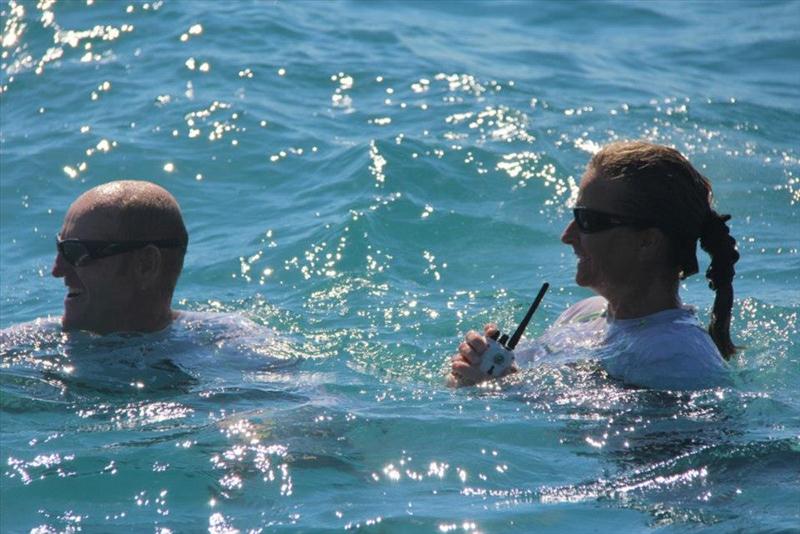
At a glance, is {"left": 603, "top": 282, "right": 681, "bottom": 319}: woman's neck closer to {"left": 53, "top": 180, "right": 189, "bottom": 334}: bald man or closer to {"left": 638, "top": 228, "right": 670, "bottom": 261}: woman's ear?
{"left": 638, "top": 228, "right": 670, "bottom": 261}: woman's ear

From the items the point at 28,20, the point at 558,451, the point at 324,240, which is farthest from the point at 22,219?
the point at 558,451

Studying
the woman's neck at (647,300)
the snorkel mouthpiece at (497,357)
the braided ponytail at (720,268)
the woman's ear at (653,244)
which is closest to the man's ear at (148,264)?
the snorkel mouthpiece at (497,357)

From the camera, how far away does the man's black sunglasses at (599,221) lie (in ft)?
19.0

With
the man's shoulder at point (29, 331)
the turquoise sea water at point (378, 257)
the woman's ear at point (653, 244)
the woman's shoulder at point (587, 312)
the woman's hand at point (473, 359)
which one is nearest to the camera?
the turquoise sea water at point (378, 257)

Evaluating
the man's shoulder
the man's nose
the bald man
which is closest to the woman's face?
the man's nose

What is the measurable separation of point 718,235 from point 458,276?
→ 3.39 metres

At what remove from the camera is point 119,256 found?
650cm

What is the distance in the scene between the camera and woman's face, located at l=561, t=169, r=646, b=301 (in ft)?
19.1

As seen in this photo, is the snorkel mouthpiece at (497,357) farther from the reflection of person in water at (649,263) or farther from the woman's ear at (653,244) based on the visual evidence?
the woman's ear at (653,244)

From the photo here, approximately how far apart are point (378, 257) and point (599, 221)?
136 inches

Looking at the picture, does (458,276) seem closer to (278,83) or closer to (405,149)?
(405,149)

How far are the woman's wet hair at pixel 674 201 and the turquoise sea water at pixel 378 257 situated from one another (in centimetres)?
61

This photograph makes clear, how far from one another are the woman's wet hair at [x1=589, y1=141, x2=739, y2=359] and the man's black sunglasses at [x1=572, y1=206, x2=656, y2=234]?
3cm

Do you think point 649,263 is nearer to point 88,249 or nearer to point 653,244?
point 653,244
